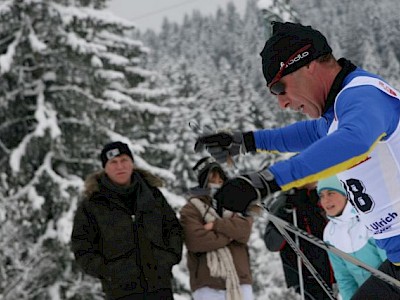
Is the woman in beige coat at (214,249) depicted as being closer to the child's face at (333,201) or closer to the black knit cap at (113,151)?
the black knit cap at (113,151)

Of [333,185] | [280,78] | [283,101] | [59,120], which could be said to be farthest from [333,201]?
[59,120]

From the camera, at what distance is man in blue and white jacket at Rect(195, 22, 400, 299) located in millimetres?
1809

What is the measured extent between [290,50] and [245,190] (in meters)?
0.71

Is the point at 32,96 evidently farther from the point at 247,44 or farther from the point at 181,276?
the point at 247,44

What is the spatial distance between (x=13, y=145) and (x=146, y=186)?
735 cm

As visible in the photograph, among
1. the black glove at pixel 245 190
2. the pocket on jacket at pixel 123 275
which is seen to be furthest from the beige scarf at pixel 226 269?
the black glove at pixel 245 190

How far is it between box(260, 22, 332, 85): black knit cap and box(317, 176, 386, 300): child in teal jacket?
1572mm

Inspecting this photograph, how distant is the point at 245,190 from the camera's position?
1875mm

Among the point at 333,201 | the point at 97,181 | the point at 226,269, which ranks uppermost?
the point at 97,181

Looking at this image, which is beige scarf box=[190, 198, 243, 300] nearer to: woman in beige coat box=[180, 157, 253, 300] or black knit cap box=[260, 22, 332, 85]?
woman in beige coat box=[180, 157, 253, 300]

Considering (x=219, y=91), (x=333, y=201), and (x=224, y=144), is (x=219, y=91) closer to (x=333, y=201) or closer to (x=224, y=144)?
(x=333, y=201)

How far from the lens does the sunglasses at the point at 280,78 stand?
228 centimetres

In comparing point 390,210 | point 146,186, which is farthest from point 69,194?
point 390,210

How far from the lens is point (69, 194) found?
34.8ft
